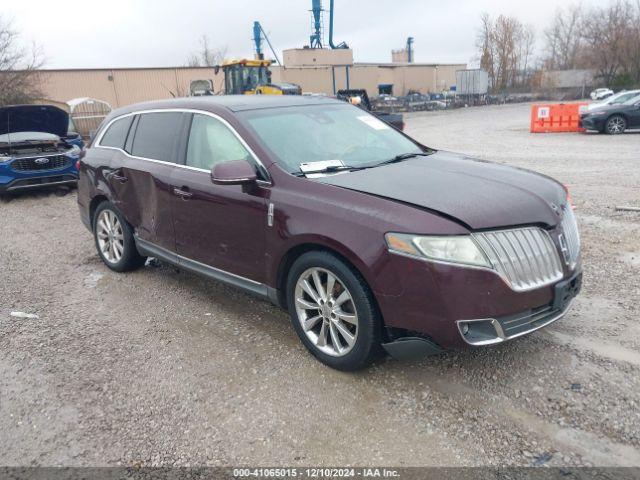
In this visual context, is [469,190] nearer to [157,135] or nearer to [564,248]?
[564,248]

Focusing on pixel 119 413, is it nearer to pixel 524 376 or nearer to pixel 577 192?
pixel 524 376

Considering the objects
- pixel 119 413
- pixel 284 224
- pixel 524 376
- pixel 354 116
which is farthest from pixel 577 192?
pixel 119 413

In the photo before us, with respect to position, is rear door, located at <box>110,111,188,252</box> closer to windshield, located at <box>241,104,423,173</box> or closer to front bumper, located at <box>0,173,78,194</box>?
windshield, located at <box>241,104,423,173</box>

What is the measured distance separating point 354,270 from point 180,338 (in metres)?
1.68

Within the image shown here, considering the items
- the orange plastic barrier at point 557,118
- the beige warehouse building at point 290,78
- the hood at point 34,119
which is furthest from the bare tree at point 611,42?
the hood at point 34,119

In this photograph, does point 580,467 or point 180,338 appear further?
point 180,338

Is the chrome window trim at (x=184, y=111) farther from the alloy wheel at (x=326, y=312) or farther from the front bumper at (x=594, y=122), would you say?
the front bumper at (x=594, y=122)

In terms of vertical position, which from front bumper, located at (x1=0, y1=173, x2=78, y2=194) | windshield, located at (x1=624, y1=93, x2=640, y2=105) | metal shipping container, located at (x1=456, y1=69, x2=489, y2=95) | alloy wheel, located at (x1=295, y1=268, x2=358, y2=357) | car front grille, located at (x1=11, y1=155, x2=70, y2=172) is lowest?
alloy wheel, located at (x1=295, y1=268, x2=358, y2=357)

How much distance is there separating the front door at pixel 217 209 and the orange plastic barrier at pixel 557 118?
18.7m

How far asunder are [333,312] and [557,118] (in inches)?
777

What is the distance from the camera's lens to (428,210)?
3033 mm

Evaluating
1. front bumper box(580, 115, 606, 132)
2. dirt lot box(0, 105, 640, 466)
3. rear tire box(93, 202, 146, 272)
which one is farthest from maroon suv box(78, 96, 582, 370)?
front bumper box(580, 115, 606, 132)

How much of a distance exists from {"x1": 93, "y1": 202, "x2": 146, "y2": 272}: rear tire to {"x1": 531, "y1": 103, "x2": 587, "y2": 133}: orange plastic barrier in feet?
60.4

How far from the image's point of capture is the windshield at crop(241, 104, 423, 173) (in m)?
3.90
